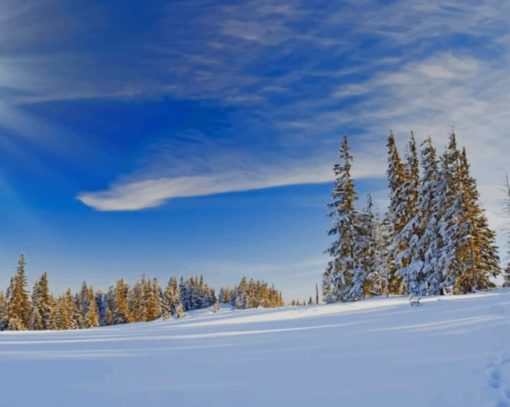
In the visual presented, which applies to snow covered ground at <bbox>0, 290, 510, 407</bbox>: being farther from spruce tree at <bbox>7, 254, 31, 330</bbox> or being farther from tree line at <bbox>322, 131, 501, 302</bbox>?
spruce tree at <bbox>7, 254, 31, 330</bbox>

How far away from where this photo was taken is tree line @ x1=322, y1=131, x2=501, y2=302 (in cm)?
2995

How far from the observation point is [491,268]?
3609 centimetres

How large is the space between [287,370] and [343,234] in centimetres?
2652

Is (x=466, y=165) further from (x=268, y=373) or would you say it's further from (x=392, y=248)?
(x=268, y=373)

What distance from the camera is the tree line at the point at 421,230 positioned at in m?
Answer: 30.0

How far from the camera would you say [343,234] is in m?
31.8

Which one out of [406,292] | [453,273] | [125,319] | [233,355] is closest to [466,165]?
[453,273]

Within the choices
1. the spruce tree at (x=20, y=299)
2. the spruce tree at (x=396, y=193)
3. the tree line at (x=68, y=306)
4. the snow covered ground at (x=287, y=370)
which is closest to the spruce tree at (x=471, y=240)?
the spruce tree at (x=396, y=193)

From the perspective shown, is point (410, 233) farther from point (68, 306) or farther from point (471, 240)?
point (68, 306)

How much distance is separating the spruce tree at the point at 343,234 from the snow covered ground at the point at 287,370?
73.7 feet

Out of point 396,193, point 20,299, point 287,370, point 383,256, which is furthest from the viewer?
point 20,299

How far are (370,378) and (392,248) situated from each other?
29.4 metres

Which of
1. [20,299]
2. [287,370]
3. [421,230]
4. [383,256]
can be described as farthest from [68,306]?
[287,370]

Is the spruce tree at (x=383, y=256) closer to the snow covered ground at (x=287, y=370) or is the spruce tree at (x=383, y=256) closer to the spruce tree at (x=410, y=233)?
the spruce tree at (x=410, y=233)
